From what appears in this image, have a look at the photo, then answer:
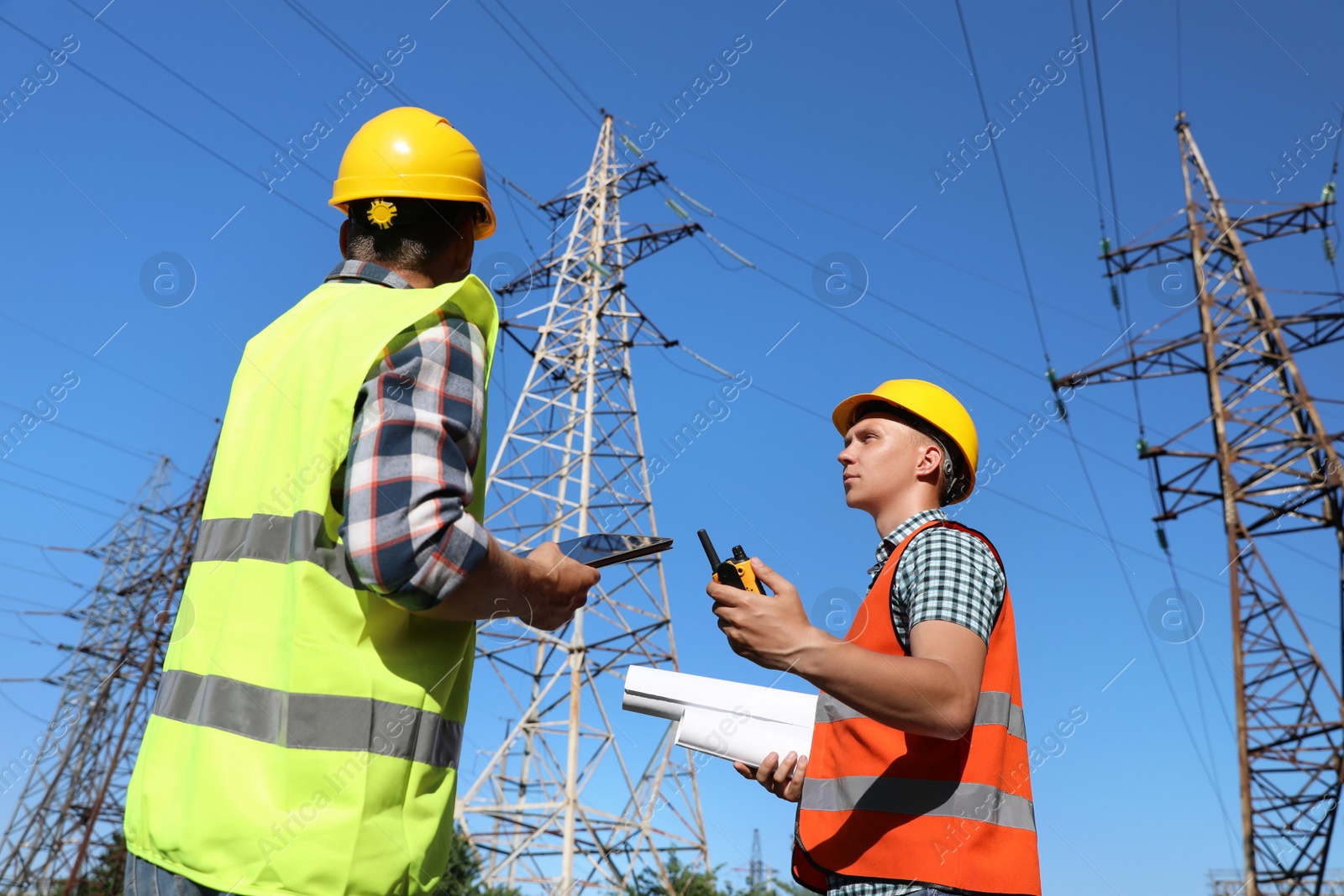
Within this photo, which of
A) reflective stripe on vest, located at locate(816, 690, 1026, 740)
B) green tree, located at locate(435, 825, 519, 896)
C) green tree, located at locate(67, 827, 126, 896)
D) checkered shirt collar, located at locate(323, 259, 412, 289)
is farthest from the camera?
green tree, located at locate(67, 827, 126, 896)

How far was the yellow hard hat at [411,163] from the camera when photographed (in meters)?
2.12

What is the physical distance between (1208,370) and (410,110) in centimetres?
1448

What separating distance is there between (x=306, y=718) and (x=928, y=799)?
129cm

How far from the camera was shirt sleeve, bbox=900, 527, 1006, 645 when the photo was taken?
6.93ft

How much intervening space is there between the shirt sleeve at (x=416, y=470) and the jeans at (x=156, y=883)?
53 cm

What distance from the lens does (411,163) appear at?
2.14 metres

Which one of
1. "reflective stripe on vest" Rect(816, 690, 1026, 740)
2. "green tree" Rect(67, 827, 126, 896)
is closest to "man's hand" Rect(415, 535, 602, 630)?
"reflective stripe on vest" Rect(816, 690, 1026, 740)

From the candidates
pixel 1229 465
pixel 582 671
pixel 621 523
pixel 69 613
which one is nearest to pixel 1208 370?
pixel 1229 465

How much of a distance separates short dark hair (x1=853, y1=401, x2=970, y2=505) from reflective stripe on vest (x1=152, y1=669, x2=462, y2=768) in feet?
5.61

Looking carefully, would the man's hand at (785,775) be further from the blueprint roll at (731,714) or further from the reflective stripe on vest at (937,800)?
the reflective stripe on vest at (937,800)

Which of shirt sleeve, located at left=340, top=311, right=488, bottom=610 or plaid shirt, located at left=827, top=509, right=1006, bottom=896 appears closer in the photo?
shirt sleeve, located at left=340, top=311, right=488, bottom=610

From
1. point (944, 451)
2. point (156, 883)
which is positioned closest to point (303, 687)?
point (156, 883)

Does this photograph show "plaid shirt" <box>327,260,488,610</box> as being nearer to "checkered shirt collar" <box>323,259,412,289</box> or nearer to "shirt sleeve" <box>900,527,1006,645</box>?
"checkered shirt collar" <box>323,259,412,289</box>

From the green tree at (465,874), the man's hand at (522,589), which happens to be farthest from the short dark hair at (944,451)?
the green tree at (465,874)
